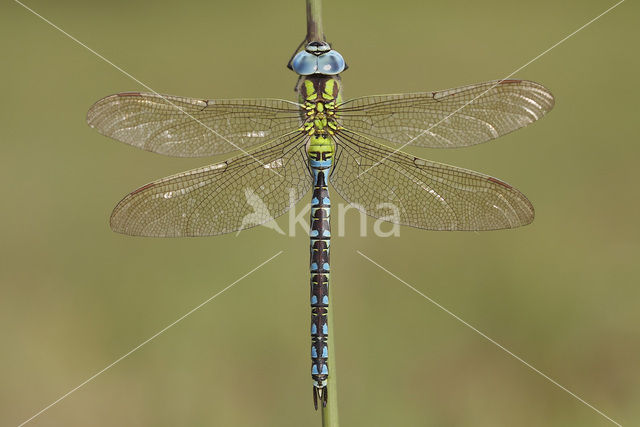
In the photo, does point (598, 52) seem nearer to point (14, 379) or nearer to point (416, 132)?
point (416, 132)

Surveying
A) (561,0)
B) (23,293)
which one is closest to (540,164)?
(561,0)

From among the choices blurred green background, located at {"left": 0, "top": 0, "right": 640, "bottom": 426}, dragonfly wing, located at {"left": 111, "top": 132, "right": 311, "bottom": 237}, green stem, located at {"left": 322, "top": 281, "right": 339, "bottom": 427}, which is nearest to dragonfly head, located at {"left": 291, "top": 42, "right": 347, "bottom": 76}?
dragonfly wing, located at {"left": 111, "top": 132, "right": 311, "bottom": 237}

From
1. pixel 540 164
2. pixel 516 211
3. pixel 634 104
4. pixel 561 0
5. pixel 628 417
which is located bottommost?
pixel 628 417

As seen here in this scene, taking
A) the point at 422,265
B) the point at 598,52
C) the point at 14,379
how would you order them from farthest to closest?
the point at 598,52, the point at 422,265, the point at 14,379

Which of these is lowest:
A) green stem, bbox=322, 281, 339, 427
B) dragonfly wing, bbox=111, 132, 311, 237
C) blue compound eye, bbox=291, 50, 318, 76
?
green stem, bbox=322, 281, 339, 427

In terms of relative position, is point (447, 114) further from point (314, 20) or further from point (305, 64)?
point (314, 20)

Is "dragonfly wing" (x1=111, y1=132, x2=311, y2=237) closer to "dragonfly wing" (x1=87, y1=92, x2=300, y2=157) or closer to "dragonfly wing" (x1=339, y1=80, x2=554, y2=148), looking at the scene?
"dragonfly wing" (x1=87, y1=92, x2=300, y2=157)
